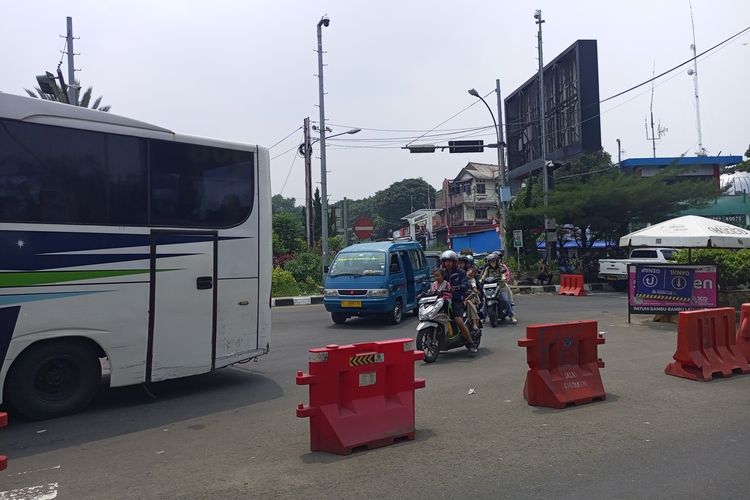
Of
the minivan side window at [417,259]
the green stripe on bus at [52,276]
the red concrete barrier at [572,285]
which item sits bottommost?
the red concrete barrier at [572,285]

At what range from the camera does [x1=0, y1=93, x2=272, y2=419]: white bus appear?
648 cm

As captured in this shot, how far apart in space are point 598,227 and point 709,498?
80.7 ft

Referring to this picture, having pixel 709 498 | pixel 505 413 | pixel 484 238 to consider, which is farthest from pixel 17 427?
pixel 484 238

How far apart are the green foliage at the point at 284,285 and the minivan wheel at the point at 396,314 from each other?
347 inches

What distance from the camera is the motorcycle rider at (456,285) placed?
9.93m

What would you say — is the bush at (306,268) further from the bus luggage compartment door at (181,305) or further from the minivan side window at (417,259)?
the bus luggage compartment door at (181,305)

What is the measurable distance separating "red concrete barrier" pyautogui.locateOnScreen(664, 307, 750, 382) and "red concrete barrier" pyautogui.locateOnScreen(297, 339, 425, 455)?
425cm

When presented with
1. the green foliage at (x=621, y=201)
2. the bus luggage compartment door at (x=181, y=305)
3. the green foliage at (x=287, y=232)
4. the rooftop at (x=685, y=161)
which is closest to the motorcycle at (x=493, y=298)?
the bus luggage compartment door at (x=181, y=305)

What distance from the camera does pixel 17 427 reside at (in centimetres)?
659

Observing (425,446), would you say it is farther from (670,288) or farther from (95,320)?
(670,288)

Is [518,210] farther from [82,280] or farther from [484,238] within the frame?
[82,280]

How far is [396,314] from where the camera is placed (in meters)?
15.0

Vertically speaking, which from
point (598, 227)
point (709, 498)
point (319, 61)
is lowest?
point (709, 498)

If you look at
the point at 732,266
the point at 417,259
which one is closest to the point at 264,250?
the point at 417,259
